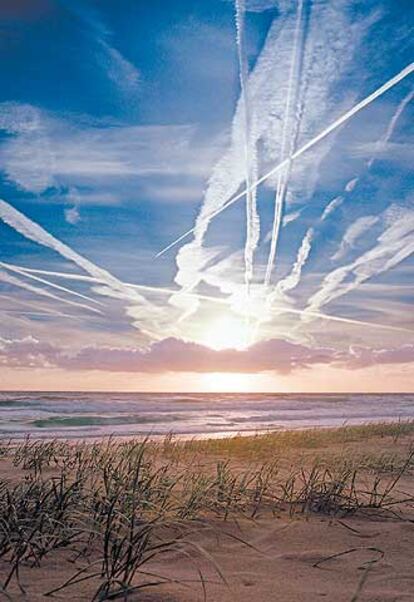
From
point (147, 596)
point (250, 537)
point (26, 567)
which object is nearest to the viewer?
point (147, 596)

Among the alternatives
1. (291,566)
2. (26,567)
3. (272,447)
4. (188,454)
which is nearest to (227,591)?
(291,566)

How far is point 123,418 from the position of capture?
104 ft

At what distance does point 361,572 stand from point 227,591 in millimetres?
802

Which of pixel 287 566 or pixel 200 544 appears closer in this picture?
pixel 287 566

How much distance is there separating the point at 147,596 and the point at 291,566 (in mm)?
1002

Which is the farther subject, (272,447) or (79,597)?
(272,447)

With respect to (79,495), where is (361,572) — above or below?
below

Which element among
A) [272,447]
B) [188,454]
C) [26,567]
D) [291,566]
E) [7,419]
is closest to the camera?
[26,567]

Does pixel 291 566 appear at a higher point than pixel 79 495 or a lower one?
lower

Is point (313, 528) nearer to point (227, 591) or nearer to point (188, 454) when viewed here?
point (227, 591)

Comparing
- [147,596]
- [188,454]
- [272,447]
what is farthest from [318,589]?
[272,447]

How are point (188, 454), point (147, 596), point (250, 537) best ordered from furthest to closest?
point (188, 454) < point (250, 537) < point (147, 596)

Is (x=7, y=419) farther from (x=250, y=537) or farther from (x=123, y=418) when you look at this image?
(x=250, y=537)

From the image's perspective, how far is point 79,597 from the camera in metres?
2.81
